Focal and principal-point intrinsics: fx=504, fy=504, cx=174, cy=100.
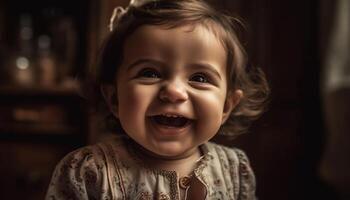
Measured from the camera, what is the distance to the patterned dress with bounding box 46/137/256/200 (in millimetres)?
727

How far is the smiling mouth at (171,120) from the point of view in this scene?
0.71 m

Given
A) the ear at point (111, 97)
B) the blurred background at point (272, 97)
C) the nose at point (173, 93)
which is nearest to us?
the nose at point (173, 93)

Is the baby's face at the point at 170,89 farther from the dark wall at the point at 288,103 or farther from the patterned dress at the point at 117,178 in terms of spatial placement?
the dark wall at the point at 288,103

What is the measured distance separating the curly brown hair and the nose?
0.08 meters

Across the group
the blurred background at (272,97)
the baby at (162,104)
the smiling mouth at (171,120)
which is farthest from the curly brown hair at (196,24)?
the blurred background at (272,97)

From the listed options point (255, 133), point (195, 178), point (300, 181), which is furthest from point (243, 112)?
point (300, 181)

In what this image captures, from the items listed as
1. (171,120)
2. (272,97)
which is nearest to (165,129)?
(171,120)

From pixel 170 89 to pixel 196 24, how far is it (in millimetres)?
113

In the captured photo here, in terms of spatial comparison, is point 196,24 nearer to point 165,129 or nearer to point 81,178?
point 165,129

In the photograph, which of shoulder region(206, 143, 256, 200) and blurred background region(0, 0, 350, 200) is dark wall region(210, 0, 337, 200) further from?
shoulder region(206, 143, 256, 200)

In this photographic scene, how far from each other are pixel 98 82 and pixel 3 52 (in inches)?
53.1

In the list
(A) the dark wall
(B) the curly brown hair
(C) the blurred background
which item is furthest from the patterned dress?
(A) the dark wall

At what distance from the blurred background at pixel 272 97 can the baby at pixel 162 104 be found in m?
1.08

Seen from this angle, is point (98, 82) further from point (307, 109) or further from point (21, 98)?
point (307, 109)
